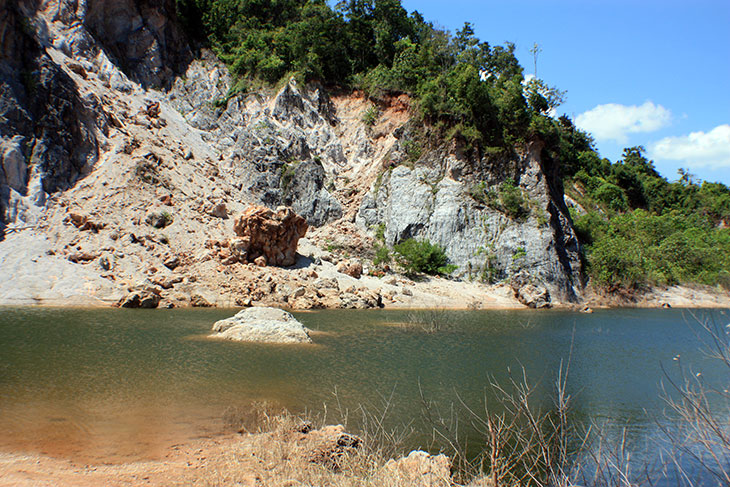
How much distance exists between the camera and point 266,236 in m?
27.6

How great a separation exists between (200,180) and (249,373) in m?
25.0

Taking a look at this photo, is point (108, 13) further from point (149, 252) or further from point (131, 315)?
point (131, 315)

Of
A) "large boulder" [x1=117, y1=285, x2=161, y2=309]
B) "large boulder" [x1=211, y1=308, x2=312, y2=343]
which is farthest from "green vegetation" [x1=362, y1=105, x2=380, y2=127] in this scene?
"large boulder" [x1=211, y1=308, x2=312, y2=343]

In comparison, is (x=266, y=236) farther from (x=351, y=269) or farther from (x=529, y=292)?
(x=529, y=292)

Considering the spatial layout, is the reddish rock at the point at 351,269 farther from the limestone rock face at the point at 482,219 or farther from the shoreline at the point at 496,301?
the limestone rock face at the point at 482,219

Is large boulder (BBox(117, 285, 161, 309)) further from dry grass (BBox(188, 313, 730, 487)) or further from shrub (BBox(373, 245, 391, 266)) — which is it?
dry grass (BBox(188, 313, 730, 487))

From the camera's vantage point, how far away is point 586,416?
9.02 m

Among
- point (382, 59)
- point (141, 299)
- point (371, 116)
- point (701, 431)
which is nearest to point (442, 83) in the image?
point (371, 116)

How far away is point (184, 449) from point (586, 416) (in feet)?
23.0

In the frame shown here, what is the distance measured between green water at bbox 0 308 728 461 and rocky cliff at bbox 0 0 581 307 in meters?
5.77

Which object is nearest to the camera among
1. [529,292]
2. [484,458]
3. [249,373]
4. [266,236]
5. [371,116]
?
[484,458]

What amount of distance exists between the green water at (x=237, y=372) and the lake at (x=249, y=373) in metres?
0.03

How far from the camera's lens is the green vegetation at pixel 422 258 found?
104 ft

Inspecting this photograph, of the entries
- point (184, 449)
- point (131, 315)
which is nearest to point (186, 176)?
point (131, 315)
